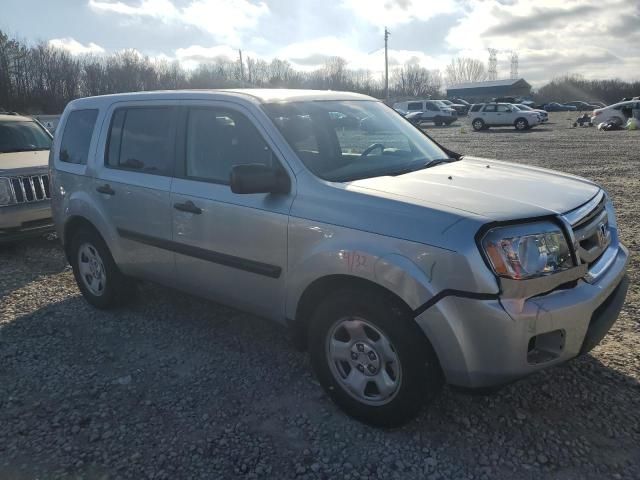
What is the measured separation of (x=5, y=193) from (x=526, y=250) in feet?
21.2

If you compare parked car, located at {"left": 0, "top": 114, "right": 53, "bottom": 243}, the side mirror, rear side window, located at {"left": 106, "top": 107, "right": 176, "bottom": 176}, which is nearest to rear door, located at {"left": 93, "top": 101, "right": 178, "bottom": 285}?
rear side window, located at {"left": 106, "top": 107, "right": 176, "bottom": 176}

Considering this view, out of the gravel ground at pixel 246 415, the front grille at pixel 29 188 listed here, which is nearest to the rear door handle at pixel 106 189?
the gravel ground at pixel 246 415

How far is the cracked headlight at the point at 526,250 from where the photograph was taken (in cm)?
252

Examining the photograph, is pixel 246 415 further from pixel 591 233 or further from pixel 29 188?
pixel 29 188

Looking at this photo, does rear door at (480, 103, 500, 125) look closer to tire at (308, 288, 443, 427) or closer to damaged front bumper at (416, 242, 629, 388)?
damaged front bumper at (416, 242, 629, 388)

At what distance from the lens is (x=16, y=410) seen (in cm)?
341

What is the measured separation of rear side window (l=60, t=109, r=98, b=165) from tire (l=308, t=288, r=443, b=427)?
2.91 metres

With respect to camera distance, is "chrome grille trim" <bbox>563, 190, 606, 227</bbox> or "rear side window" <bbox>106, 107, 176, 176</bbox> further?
"rear side window" <bbox>106, 107, 176, 176</bbox>

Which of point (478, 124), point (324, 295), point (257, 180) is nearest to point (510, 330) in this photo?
point (324, 295)

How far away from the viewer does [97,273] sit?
495cm

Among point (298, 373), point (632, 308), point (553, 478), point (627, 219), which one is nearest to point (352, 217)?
point (298, 373)

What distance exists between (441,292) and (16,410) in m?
2.77

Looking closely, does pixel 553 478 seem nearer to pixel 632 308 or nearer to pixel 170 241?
pixel 632 308

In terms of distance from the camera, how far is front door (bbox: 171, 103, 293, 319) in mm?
3320
